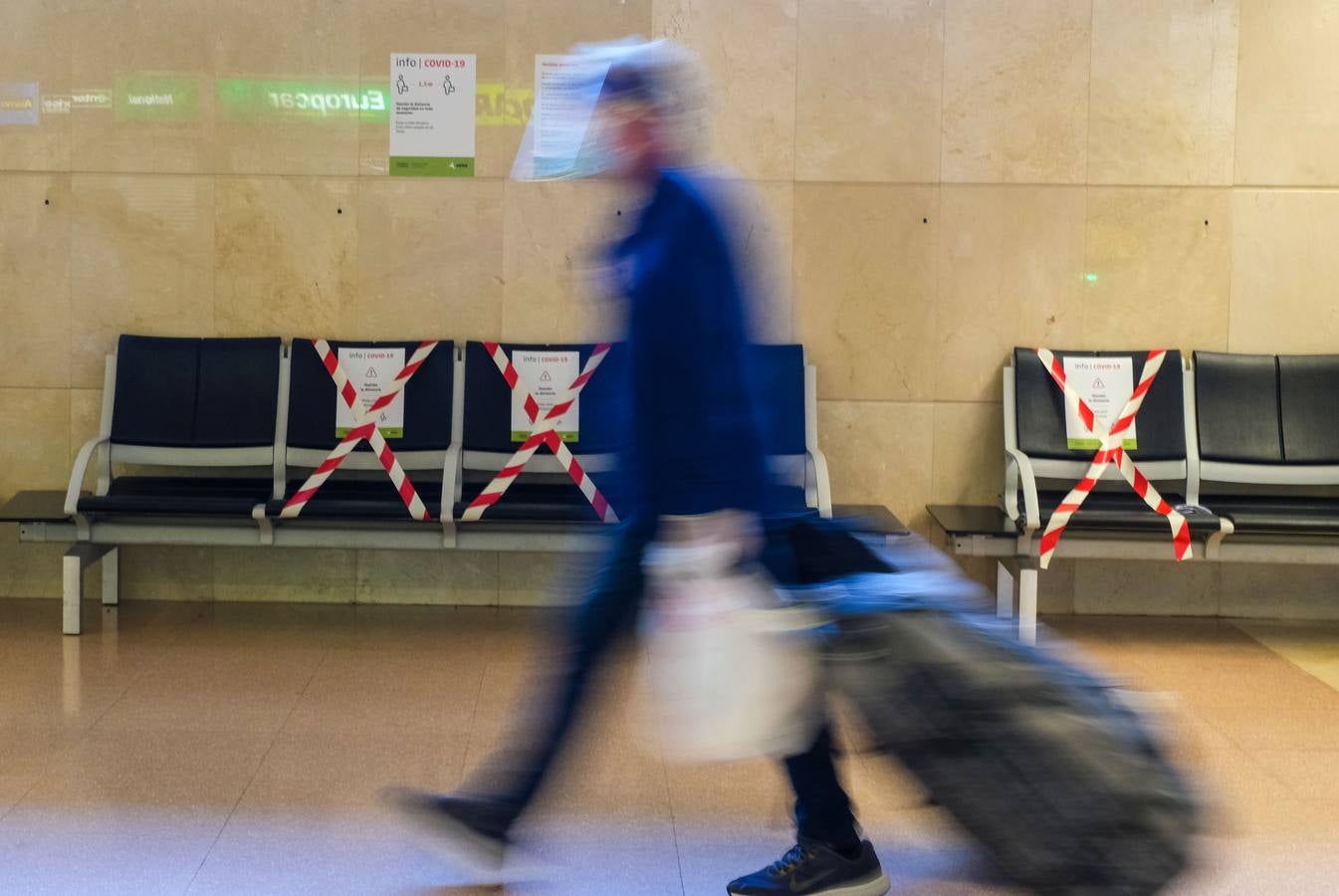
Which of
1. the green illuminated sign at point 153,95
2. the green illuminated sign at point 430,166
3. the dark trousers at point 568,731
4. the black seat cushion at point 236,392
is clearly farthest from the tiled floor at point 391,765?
the green illuminated sign at point 153,95

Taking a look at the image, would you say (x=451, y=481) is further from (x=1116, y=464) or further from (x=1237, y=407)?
(x=1237, y=407)

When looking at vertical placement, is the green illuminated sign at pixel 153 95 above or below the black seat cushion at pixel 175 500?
above

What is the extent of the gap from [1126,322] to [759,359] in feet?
14.2

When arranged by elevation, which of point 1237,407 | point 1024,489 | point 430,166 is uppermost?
point 430,166

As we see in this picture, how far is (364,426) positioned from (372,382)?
0.21 metres

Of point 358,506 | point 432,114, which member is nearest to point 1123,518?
point 358,506

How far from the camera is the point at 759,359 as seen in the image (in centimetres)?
295

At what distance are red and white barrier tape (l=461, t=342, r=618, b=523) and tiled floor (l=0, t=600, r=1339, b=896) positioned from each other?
2.03 feet

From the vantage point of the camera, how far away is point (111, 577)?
6.60 meters

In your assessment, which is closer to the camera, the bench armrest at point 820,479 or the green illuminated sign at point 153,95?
the bench armrest at point 820,479

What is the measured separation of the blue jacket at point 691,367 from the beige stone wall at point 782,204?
12.9 feet

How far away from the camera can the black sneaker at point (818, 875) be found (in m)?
3.23

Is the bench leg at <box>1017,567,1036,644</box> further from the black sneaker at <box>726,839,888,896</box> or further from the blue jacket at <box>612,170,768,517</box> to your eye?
the blue jacket at <box>612,170,768,517</box>

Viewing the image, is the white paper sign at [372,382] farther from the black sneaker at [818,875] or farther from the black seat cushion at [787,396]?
the black sneaker at [818,875]
